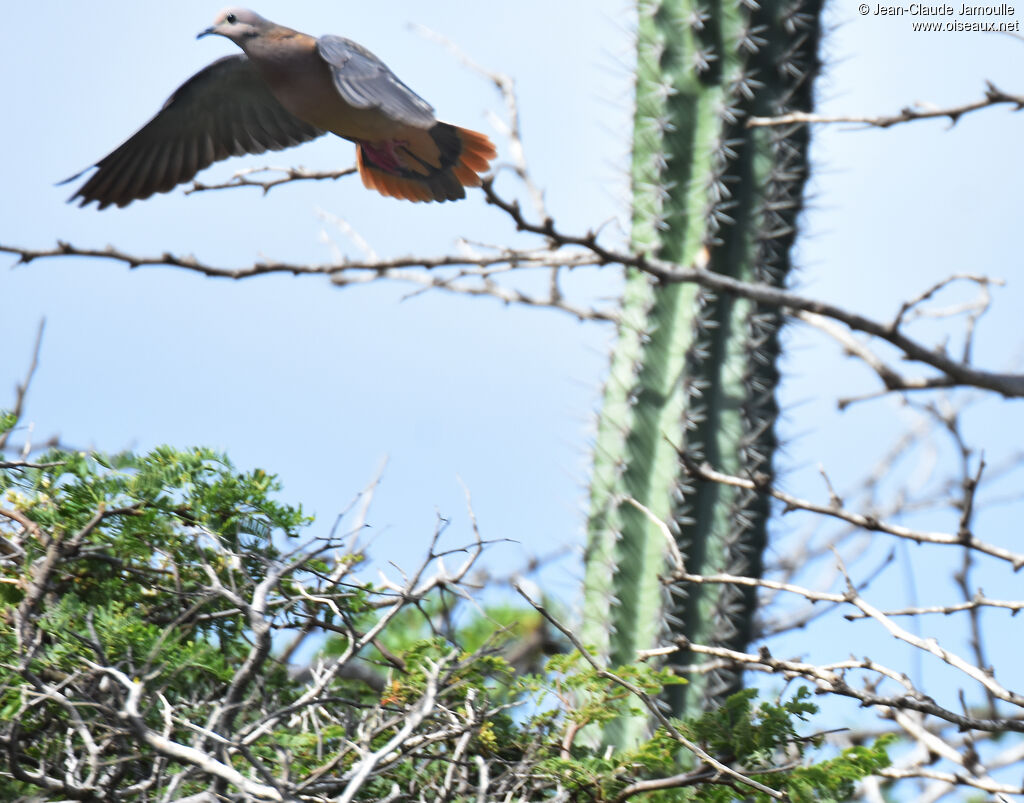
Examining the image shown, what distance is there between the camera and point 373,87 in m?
1.66

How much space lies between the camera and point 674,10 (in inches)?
103

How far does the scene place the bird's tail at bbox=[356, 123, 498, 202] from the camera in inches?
84.2

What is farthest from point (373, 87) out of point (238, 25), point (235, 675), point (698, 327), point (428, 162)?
point (698, 327)

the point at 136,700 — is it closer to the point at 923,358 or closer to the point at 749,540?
the point at 923,358

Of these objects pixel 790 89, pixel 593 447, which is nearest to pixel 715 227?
pixel 790 89

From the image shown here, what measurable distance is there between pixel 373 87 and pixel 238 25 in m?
0.68

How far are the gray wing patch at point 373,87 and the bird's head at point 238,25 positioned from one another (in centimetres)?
44

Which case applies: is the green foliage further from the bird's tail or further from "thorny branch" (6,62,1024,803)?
the bird's tail

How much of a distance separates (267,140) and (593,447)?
1.09 metres

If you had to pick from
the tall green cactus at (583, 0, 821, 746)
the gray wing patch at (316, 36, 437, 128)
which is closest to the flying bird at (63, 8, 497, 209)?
the gray wing patch at (316, 36, 437, 128)

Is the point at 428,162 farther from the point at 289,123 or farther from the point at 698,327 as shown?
the point at 698,327

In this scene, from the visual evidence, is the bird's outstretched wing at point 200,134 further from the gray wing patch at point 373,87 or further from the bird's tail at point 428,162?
the gray wing patch at point 373,87

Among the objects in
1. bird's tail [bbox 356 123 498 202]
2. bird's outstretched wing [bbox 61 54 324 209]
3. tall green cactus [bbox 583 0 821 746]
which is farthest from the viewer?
bird's outstretched wing [bbox 61 54 324 209]

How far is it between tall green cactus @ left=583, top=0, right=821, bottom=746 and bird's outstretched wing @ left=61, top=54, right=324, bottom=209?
87 centimetres
